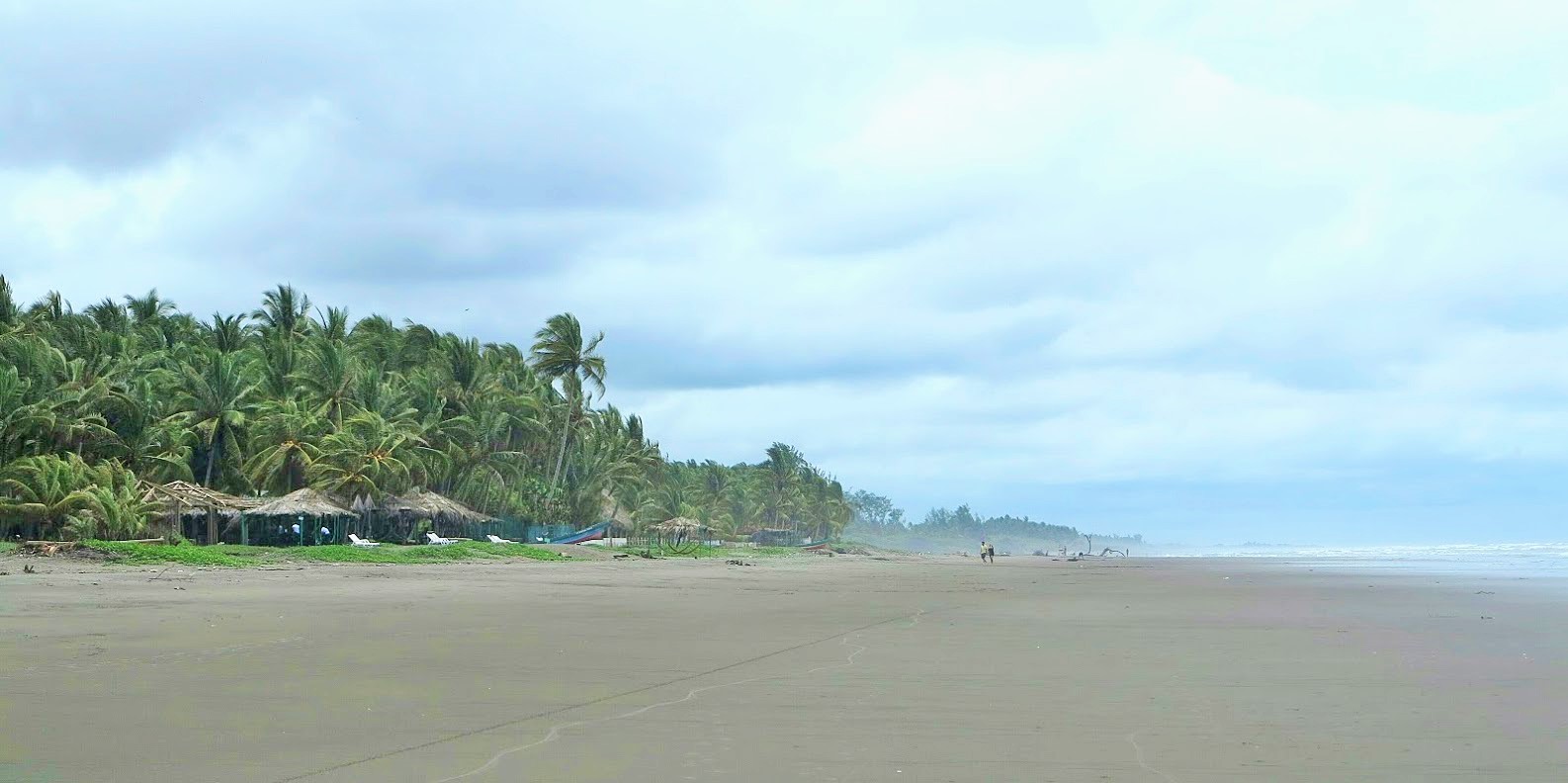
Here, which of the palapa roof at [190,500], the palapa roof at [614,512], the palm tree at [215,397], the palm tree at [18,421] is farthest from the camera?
Answer: the palapa roof at [614,512]

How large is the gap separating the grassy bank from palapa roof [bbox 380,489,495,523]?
394 cm

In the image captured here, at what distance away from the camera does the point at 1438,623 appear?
17656 mm

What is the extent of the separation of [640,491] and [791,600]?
73.4 m

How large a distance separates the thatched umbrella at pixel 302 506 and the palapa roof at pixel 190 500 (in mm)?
570

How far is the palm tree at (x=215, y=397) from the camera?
48312mm

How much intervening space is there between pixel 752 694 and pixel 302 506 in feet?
124

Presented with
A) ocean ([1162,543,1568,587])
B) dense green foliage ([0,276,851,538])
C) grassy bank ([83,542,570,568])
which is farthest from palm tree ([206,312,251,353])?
ocean ([1162,543,1568,587])

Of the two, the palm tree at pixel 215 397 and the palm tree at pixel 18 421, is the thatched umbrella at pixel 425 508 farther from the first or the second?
the palm tree at pixel 18 421

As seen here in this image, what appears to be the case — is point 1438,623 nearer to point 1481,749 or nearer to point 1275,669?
point 1275,669

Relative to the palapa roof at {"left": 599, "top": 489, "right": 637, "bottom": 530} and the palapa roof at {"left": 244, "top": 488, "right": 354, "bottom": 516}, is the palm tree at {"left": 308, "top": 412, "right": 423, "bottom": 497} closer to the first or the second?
the palapa roof at {"left": 244, "top": 488, "right": 354, "bottom": 516}

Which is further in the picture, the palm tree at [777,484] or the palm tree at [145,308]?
the palm tree at [777,484]

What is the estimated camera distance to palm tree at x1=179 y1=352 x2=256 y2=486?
48312mm

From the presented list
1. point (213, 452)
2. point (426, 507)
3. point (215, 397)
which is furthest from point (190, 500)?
point (426, 507)

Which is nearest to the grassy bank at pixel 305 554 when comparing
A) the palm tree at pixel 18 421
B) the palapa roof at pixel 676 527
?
the palm tree at pixel 18 421
